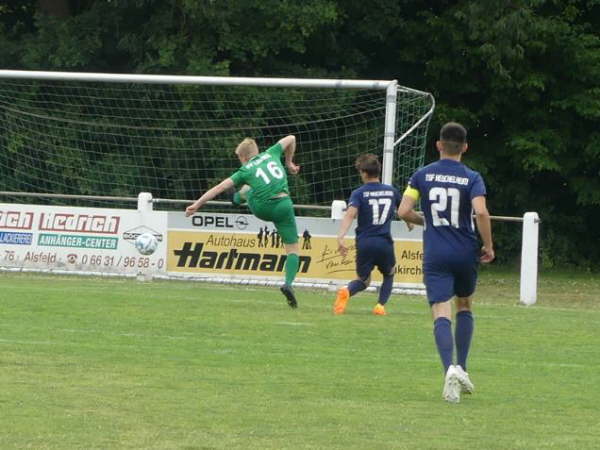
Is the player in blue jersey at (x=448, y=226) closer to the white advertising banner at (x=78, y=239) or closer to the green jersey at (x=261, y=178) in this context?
the green jersey at (x=261, y=178)

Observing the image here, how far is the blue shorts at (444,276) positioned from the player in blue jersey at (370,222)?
542cm

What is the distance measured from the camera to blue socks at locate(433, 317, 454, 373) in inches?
342

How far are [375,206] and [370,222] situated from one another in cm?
18

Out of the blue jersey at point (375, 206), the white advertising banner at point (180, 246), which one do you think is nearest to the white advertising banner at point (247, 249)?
the white advertising banner at point (180, 246)

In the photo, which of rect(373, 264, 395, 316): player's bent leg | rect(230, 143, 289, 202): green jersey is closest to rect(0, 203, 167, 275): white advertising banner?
rect(230, 143, 289, 202): green jersey

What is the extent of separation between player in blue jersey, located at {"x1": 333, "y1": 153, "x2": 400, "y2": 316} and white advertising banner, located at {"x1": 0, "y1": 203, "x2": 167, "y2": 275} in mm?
5570

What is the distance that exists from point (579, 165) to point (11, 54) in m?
13.0

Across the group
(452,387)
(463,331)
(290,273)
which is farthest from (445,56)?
(452,387)

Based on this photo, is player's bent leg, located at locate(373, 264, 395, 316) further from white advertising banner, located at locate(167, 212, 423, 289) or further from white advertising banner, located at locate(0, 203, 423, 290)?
white advertising banner, located at locate(167, 212, 423, 289)

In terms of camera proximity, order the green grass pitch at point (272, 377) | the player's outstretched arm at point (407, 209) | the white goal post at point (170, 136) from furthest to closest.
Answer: the white goal post at point (170, 136) < the player's outstretched arm at point (407, 209) < the green grass pitch at point (272, 377)

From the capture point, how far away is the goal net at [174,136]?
25141 millimetres

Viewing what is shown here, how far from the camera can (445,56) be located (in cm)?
3186

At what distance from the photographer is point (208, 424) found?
24.2ft

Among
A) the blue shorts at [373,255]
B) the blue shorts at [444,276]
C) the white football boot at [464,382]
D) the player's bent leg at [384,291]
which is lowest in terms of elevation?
the player's bent leg at [384,291]
